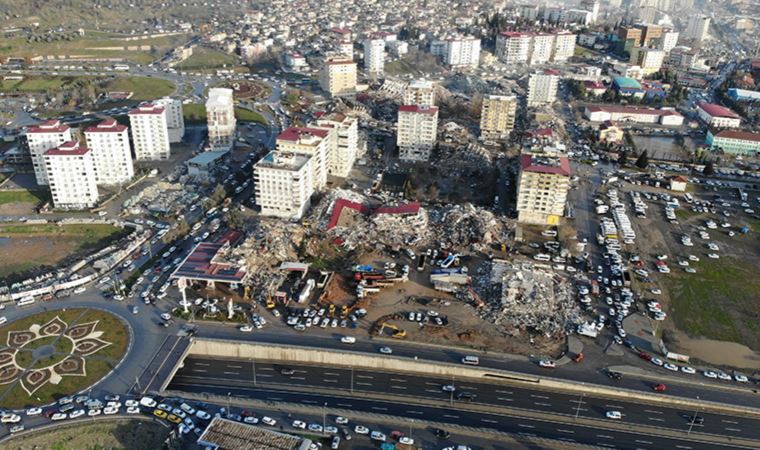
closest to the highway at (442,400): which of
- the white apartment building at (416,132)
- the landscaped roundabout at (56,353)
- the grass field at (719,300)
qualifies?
the landscaped roundabout at (56,353)

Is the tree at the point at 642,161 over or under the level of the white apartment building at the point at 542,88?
under

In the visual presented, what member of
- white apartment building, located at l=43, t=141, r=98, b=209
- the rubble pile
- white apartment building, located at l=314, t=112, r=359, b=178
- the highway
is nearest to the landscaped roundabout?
the highway

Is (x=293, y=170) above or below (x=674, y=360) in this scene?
above

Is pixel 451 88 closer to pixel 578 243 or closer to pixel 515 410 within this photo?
pixel 578 243

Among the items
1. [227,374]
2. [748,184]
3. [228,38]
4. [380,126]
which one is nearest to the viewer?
[227,374]

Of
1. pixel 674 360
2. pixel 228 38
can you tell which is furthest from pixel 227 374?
pixel 228 38

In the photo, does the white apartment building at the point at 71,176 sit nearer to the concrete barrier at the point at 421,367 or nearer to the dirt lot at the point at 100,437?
the concrete barrier at the point at 421,367
